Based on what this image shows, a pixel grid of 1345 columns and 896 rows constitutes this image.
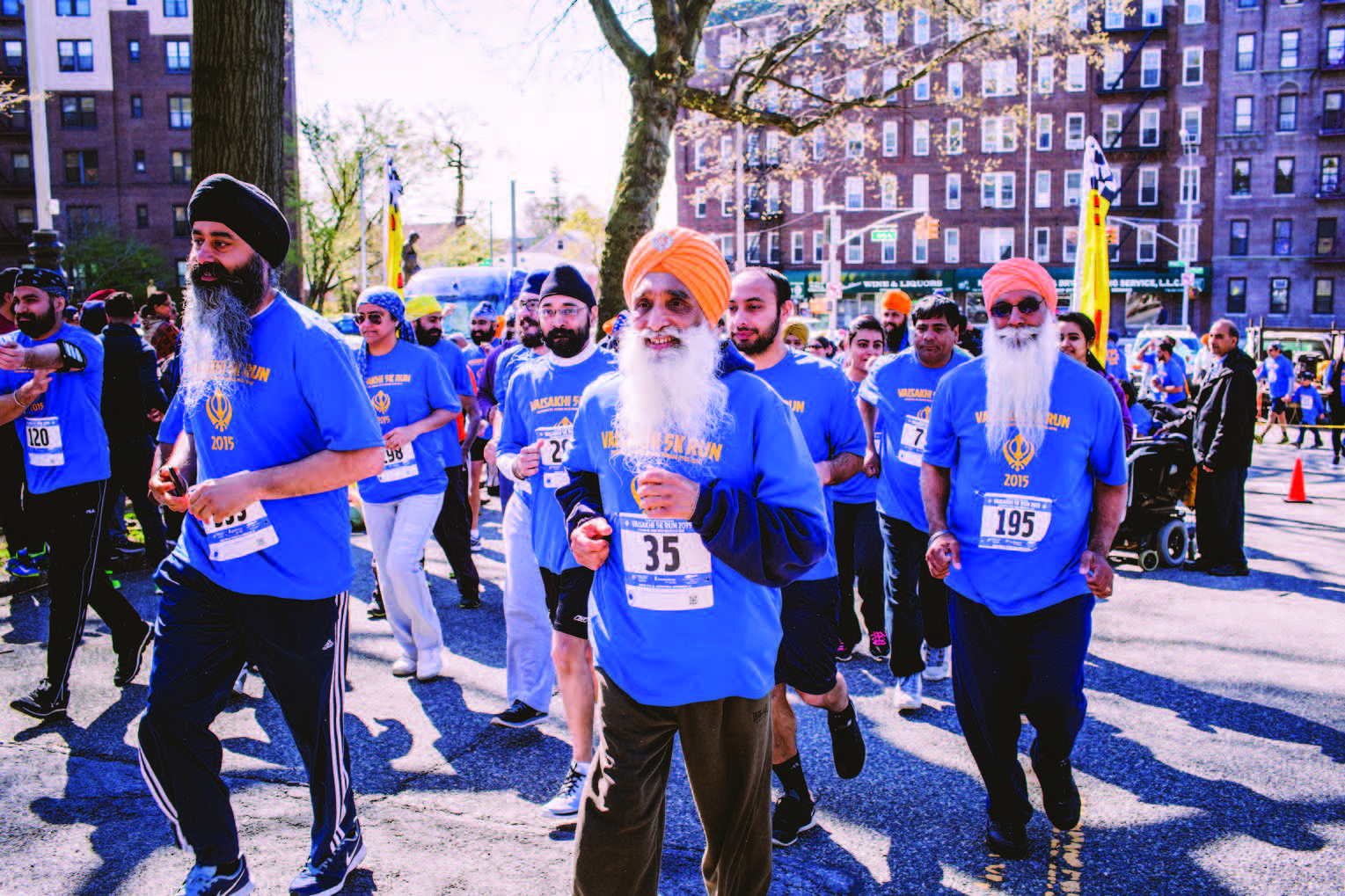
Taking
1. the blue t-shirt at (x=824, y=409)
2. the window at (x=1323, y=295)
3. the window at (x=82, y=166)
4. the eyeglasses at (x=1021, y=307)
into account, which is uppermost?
the window at (x=82, y=166)

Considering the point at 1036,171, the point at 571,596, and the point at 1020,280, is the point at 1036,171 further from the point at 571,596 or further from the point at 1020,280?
the point at 571,596

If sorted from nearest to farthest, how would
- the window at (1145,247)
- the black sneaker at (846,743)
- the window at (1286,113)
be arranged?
the black sneaker at (846,743) → the window at (1286,113) → the window at (1145,247)

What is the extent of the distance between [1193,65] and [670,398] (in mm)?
62728

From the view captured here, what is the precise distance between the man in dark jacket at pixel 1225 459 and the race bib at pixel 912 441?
15.0 feet

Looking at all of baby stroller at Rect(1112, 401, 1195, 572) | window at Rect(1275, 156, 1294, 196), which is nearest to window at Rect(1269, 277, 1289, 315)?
window at Rect(1275, 156, 1294, 196)

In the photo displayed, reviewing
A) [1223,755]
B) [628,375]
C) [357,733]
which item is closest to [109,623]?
[357,733]

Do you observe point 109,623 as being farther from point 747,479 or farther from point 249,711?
point 747,479

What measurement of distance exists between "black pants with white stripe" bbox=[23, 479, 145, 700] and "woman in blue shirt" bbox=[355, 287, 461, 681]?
1.35 m

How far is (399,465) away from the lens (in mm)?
5684

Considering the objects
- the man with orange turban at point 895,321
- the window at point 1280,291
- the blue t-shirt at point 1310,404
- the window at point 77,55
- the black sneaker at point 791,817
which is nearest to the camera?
the black sneaker at point 791,817

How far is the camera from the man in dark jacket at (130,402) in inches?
299

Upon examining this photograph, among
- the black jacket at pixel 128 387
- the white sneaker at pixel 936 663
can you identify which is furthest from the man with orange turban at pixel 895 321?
the black jacket at pixel 128 387

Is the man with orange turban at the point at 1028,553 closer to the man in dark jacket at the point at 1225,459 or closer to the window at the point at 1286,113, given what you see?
the man in dark jacket at the point at 1225,459

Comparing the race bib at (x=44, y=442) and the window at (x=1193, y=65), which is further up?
the window at (x=1193, y=65)
